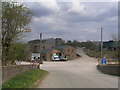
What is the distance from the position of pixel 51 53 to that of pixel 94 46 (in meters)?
50.2

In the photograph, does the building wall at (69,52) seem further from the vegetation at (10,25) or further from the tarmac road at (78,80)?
the vegetation at (10,25)

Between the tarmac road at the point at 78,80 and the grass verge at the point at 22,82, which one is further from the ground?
the grass verge at the point at 22,82

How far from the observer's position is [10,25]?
68.5ft

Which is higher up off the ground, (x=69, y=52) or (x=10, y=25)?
(x=10, y=25)

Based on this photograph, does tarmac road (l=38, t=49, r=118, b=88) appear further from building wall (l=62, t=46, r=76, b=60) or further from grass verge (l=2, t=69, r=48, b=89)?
building wall (l=62, t=46, r=76, b=60)

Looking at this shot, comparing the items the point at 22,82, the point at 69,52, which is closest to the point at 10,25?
the point at 22,82

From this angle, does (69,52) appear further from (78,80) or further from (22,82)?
(22,82)

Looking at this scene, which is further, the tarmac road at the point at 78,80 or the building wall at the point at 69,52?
the building wall at the point at 69,52

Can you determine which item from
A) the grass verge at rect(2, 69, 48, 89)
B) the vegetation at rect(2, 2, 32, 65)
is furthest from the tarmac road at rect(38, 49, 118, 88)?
the vegetation at rect(2, 2, 32, 65)

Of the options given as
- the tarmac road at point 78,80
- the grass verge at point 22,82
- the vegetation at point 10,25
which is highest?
the vegetation at point 10,25

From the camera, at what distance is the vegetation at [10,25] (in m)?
20.1

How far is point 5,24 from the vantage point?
66.5 ft

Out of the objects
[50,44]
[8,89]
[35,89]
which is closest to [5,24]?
[35,89]

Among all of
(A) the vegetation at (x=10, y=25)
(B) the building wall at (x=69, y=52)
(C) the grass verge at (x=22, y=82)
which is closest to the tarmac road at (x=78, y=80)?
(C) the grass verge at (x=22, y=82)
